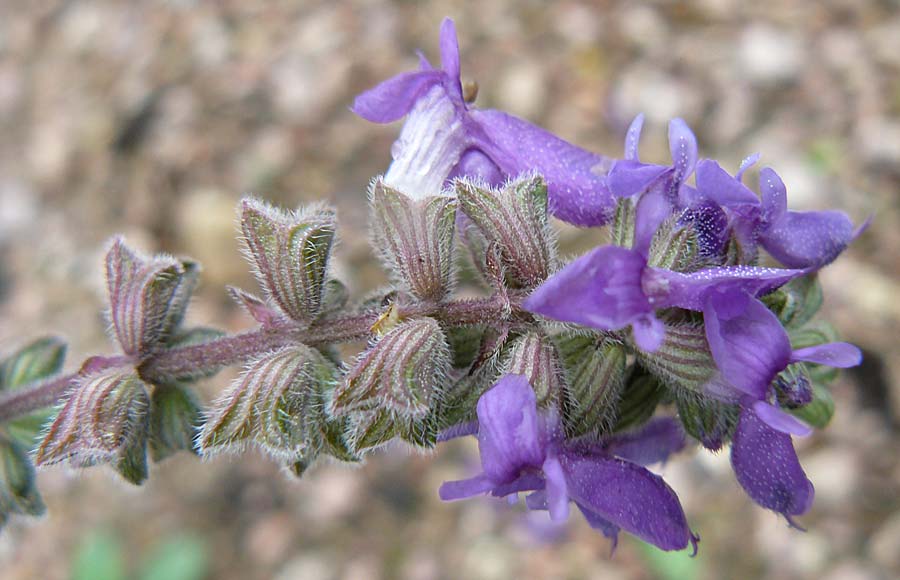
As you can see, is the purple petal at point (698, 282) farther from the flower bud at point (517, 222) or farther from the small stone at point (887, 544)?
the small stone at point (887, 544)

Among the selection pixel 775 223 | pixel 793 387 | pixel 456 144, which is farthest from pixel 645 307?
pixel 456 144

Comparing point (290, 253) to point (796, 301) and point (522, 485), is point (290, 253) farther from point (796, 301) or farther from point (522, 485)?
point (796, 301)

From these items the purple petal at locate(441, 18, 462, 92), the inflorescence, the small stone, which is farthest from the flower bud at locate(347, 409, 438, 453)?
the small stone

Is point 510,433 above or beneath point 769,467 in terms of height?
above

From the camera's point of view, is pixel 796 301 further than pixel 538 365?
Yes

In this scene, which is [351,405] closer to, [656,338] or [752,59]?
[656,338]
